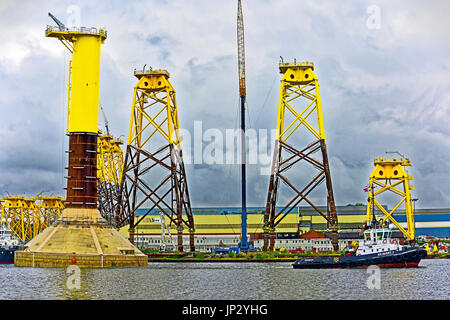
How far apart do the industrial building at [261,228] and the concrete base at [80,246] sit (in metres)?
53.1

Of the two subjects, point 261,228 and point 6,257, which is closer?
point 6,257

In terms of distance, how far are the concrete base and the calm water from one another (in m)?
5.46

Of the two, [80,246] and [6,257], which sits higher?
[80,246]

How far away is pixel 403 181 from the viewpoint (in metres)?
109

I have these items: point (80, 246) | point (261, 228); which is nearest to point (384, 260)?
point (80, 246)

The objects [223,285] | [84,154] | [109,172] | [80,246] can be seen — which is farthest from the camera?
[109,172]

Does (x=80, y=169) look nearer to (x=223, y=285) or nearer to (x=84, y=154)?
(x=84, y=154)

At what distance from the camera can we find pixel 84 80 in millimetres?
89375

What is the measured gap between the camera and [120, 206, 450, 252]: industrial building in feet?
496

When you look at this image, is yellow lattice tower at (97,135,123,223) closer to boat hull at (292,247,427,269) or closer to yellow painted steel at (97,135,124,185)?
yellow painted steel at (97,135,124,185)

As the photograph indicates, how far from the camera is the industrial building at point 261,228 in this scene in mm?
151250

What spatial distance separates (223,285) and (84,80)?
139 feet
